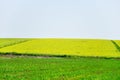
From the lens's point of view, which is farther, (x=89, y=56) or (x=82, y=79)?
(x=89, y=56)

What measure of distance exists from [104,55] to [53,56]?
6890 millimetres

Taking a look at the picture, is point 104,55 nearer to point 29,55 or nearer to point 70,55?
point 70,55

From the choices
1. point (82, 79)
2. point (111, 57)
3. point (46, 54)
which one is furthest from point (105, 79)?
point (46, 54)

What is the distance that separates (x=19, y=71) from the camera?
1119 inches

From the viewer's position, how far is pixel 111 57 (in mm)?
46000

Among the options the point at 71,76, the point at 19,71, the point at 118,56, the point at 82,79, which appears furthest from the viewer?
the point at 118,56

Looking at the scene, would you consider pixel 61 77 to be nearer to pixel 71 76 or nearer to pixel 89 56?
pixel 71 76

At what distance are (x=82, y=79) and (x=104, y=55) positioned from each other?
24709mm

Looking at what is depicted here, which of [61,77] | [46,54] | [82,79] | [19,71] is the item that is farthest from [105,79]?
[46,54]

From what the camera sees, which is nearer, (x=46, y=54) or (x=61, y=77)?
(x=61, y=77)

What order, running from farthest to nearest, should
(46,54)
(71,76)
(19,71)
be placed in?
(46,54) → (19,71) → (71,76)

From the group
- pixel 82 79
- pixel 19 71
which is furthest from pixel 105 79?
pixel 19 71

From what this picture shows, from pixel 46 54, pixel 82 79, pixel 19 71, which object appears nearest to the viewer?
pixel 82 79

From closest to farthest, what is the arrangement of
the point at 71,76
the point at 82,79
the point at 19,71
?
the point at 82,79 < the point at 71,76 < the point at 19,71
